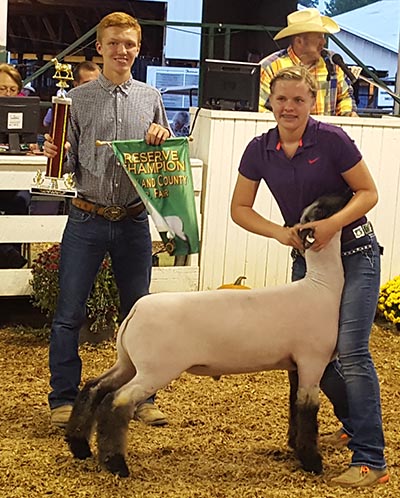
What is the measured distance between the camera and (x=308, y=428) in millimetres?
3615

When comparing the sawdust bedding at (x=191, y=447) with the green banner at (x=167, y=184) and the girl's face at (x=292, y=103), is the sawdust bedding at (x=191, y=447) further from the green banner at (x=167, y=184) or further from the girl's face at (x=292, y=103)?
the girl's face at (x=292, y=103)

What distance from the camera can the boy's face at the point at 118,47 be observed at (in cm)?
400

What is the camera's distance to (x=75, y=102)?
13.6 ft

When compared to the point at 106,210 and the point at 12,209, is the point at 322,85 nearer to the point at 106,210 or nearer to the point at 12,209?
the point at 12,209

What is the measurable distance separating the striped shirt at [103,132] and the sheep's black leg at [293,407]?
1062 mm

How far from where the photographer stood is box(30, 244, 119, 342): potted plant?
18.7ft

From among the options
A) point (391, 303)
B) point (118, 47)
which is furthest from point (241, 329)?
point (391, 303)

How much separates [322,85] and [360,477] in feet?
11.8

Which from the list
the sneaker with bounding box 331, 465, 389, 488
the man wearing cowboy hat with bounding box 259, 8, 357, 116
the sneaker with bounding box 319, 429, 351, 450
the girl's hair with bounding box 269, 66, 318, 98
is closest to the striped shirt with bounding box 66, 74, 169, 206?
the girl's hair with bounding box 269, 66, 318, 98

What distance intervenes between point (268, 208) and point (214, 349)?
3.07 metres

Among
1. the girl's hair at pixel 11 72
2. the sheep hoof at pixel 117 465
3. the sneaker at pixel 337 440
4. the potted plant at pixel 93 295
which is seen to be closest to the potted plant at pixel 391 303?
the potted plant at pixel 93 295

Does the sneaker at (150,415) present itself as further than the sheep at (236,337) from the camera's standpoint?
Yes

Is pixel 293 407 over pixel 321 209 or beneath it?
beneath

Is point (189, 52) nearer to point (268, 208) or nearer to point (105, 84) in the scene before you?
point (268, 208)
